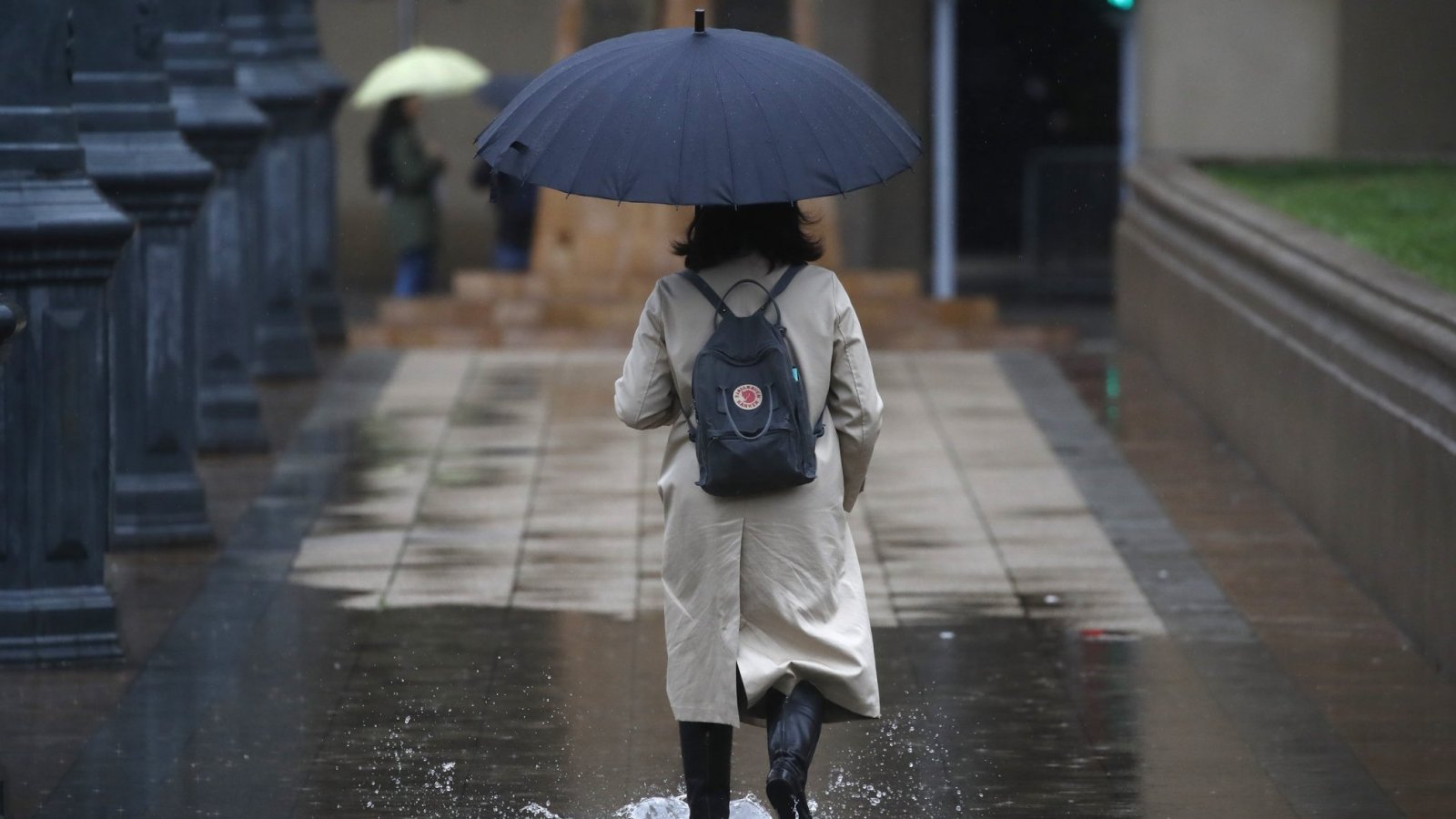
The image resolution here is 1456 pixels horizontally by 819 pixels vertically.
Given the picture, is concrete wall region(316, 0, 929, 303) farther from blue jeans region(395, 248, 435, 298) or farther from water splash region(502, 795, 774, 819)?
water splash region(502, 795, 774, 819)

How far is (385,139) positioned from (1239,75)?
8259 millimetres

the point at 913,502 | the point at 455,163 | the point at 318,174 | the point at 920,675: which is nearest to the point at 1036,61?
the point at 455,163

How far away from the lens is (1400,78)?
2327 cm

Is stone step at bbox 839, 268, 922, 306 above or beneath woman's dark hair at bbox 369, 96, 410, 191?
beneath

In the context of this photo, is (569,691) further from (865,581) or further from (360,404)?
(360,404)

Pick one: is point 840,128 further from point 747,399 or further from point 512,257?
point 512,257

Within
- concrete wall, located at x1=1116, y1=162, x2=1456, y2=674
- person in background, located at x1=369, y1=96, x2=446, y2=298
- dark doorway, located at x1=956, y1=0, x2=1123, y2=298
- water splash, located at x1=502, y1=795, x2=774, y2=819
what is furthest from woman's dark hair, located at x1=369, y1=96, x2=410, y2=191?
water splash, located at x1=502, y1=795, x2=774, y2=819

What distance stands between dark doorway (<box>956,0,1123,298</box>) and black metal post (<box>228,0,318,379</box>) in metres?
8.90

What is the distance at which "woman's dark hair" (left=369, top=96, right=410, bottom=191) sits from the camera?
1920 centimetres

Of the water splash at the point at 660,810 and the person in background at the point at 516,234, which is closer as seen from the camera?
the water splash at the point at 660,810

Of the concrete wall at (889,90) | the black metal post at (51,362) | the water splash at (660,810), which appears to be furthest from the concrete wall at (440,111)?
the water splash at (660,810)

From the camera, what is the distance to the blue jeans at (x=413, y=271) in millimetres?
19109

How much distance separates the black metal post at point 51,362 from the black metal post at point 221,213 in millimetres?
3594

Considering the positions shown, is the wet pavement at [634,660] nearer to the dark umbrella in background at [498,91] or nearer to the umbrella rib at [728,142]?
the umbrella rib at [728,142]
